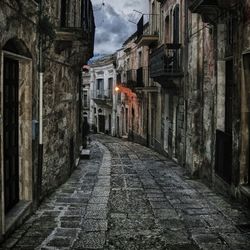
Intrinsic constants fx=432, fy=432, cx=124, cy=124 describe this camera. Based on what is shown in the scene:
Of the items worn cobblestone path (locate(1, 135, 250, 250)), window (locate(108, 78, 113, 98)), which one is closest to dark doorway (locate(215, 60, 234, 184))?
worn cobblestone path (locate(1, 135, 250, 250))

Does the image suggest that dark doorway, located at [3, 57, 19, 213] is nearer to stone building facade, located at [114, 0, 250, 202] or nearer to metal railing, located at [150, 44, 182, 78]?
stone building facade, located at [114, 0, 250, 202]

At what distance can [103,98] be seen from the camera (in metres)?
36.5

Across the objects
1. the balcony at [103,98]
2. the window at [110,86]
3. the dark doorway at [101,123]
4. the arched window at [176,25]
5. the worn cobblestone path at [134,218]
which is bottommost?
the worn cobblestone path at [134,218]

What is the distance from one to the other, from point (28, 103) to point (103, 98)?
96.3ft

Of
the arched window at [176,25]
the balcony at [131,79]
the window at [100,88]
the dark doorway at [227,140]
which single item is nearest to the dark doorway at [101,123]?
the window at [100,88]

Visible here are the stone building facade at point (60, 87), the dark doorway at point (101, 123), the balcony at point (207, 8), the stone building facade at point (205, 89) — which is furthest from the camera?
the dark doorway at point (101, 123)

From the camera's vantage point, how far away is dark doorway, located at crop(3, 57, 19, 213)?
651 centimetres

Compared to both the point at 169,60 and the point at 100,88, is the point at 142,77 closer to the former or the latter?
the point at 169,60

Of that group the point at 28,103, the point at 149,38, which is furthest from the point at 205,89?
the point at 149,38

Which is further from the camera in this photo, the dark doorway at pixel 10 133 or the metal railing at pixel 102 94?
the metal railing at pixel 102 94

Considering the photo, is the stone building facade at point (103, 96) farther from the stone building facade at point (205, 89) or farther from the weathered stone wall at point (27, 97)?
the weathered stone wall at point (27, 97)

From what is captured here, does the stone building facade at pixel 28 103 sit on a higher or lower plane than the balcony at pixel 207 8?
lower

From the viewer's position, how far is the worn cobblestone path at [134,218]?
5945 millimetres

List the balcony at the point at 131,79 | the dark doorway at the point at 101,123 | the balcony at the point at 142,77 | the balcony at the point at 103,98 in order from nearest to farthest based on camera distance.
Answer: the balcony at the point at 142,77
the balcony at the point at 131,79
the balcony at the point at 103,98
the dark doorway at the point at 101,123
